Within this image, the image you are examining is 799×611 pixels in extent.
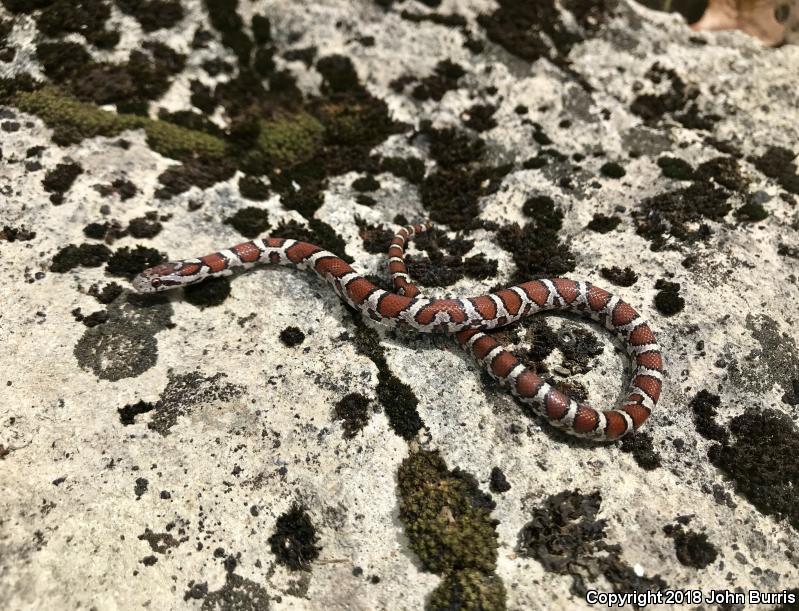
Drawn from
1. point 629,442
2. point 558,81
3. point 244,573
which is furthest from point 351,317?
point 558,81

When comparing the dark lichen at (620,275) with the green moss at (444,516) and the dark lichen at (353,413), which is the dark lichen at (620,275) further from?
the dark lichen at (353,413)

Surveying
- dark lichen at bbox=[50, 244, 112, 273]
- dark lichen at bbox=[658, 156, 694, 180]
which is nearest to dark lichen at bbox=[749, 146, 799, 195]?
dark lichen at bbox=[658, 156, 694, 180]

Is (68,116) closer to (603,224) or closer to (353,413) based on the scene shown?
(353,413)

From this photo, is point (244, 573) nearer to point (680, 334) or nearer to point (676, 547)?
point (676, 547)

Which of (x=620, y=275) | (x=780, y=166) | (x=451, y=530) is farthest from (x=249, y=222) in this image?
(x=780, y=166)

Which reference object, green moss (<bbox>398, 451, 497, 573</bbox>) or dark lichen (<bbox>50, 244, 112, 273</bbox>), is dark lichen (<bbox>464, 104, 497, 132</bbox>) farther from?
dark lichen (<bbox>50, 244, 112, 273</bbox>)

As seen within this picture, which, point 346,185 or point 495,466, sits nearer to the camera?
point 495,466
